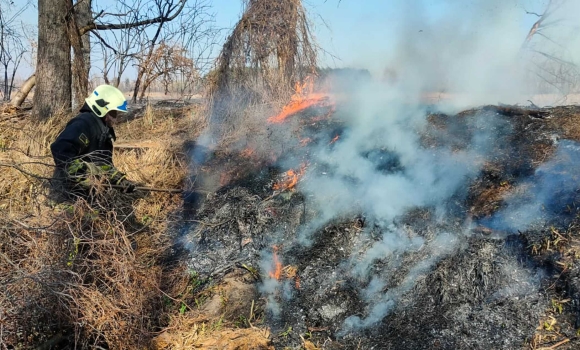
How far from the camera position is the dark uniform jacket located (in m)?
4.64

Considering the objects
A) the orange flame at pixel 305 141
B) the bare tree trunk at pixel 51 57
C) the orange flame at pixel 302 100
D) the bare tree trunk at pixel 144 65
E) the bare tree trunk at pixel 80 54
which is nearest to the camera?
the orange flame at pixel 305 141

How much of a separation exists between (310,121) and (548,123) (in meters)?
3.70

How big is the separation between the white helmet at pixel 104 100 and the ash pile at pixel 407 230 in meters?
2.01

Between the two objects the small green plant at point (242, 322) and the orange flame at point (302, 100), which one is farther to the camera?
the orange flame at point (302, 100)

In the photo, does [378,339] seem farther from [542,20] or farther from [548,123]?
[542,20]

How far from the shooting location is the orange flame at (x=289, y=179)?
6.74m

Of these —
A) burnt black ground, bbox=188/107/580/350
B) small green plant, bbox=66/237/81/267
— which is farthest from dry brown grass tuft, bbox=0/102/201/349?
burnt black ground, bbox=188/107/580/350

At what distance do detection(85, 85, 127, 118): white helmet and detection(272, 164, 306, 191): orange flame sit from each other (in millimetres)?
2525

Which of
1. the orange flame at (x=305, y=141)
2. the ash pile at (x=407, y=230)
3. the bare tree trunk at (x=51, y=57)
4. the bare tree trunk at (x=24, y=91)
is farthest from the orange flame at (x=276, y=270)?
the bare tree trunk at (x=24, y=91)

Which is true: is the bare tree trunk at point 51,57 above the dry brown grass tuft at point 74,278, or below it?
above

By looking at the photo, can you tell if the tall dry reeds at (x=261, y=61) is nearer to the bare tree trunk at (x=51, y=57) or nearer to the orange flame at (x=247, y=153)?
the orange flame at (x=247, y=153)

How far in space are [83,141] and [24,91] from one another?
668 centimetres

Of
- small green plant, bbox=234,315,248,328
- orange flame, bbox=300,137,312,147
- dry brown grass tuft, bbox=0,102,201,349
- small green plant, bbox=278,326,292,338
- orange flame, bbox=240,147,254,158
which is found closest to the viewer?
dry brown grass tuft, bbox=0,102,201,349

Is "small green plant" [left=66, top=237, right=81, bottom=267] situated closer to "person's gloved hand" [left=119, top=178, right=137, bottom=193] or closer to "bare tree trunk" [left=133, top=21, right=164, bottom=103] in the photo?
"person's gloved hand" [left=119, top=178, right=137, bottom=193]
